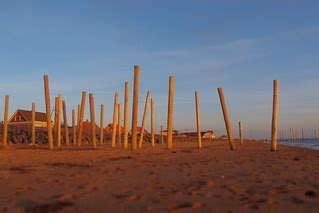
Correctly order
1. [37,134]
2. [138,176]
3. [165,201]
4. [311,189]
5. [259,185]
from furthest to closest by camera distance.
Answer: [37,134], [138,176], [259,185], [311,189], [165,201]

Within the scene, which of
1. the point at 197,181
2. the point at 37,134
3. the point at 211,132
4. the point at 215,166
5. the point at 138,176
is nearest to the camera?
the point at 197,181

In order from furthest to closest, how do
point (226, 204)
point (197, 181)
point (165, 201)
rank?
point (197, 181), point (165, 201), point (226, 204)

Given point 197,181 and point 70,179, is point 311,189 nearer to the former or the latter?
point 197,181

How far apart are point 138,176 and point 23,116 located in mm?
56499

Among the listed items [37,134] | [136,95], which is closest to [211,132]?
[37,134]

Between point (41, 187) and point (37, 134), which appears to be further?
point (37, 134)

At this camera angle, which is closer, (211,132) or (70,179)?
(70,179)

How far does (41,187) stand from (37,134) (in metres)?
33.3

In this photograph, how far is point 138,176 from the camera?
9.24 meters

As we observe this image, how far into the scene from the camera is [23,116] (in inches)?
2459

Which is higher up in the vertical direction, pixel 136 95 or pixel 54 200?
pixel 136 95

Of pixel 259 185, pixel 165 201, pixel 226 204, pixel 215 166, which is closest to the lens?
pixel 226 204

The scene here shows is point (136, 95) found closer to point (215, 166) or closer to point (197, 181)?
point (215, 166)

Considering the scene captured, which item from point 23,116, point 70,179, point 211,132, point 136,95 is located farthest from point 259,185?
point 211,132
